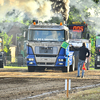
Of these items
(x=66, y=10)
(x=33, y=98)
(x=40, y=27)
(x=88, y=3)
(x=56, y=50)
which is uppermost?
(x=88, y=3)

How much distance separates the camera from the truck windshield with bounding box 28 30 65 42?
20.7 metres

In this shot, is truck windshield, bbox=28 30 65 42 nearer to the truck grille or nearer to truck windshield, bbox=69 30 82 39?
the truck grille

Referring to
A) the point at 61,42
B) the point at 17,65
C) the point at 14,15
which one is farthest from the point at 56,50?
the point at 14,15

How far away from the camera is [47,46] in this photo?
21031 millimetres

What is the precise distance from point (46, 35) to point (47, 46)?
0.75 m

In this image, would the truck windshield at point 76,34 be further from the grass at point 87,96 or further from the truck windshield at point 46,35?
the grass at point 87,96

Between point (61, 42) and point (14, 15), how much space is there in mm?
76396

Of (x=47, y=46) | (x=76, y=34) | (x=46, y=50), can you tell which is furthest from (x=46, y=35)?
(x=76, y=34)

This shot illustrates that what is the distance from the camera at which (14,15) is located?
9569cm

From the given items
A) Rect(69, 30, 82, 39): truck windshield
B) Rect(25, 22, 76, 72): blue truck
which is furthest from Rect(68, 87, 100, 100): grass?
Rect(69, 30, 82, 39): truck windshield

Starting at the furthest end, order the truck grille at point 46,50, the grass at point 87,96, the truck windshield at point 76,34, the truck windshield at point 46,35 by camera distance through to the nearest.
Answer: the truck windshield at point 76,34 < the truck grille at point 46,50 < the truck windshield at point 46,35 < the grass at point 87,96

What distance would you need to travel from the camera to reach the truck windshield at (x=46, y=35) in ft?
68.0

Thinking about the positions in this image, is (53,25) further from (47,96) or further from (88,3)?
(88,3)

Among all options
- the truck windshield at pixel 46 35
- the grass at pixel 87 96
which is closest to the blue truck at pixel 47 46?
the truck windshield at pixel 46 35
